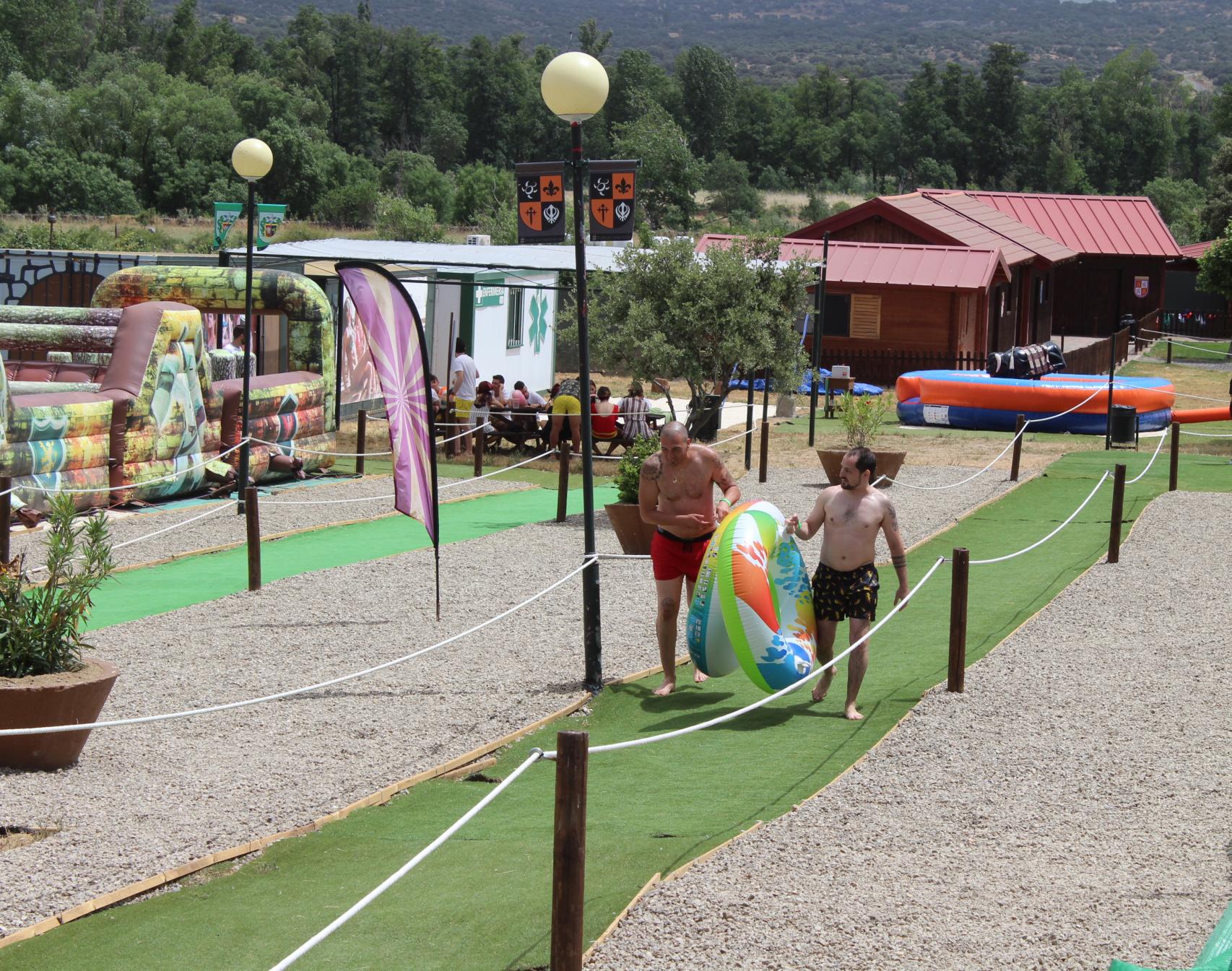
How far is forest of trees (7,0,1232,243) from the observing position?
71938mm

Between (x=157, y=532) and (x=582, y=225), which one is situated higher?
(x=582, y=225)

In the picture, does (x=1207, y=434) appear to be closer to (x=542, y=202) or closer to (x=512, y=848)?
(x=542, y=202)

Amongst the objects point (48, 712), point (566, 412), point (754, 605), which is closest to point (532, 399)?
point (566, 412)

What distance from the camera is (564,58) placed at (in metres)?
9.21

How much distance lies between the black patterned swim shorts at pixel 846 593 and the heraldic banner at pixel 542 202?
279 centimetres

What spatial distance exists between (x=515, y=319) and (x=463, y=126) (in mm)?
90836

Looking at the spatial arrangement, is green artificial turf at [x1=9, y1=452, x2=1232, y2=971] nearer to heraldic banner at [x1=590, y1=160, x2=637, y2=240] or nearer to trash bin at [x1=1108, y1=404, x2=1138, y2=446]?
heraldic banner at [x1=590, y1=160, x2=637, y2=240]

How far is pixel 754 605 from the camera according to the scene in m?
8.84

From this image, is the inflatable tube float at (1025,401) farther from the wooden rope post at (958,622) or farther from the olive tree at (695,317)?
the wooden rope post at (958,622)

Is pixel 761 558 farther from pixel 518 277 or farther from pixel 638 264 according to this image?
pixel 518 277

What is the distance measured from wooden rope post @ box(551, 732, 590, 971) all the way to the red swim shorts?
4.75m

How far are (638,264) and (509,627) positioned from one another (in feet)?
26.8

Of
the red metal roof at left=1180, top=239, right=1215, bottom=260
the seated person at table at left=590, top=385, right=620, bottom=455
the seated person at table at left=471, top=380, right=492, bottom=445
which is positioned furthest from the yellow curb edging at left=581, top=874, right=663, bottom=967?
the red metal roof at left=1180, top=239, right=1215, bottom=260

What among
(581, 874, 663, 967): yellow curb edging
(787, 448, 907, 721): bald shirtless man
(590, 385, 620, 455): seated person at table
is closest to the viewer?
(581, 874, 663, 967): yellow curb edging
